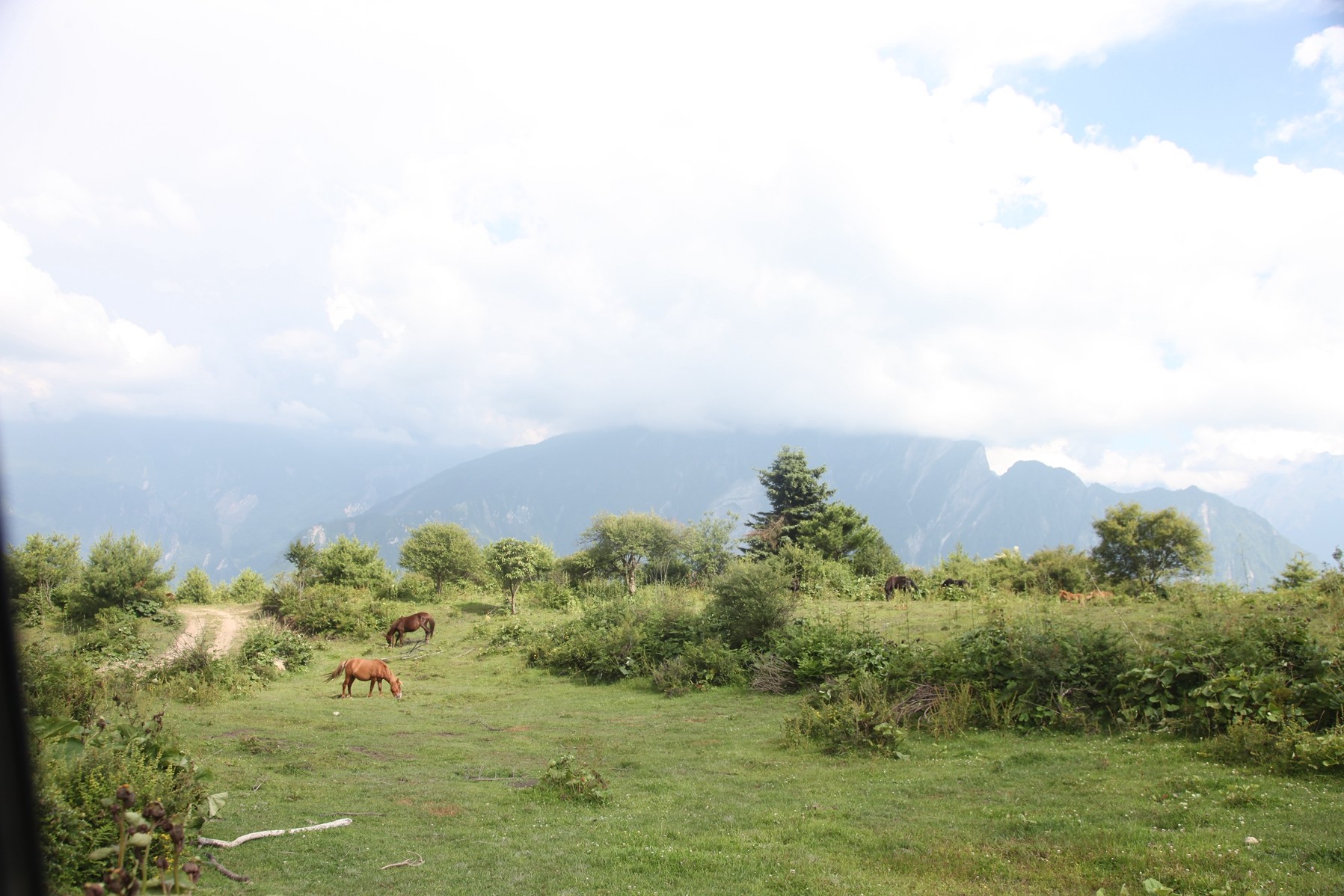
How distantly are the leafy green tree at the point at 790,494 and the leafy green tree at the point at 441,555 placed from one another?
659 inches

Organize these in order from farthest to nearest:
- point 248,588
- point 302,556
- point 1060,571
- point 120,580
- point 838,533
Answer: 1. point 838,533
2. point 302,556
3. point 248,588
4. point 1060,571
5. point 120,580

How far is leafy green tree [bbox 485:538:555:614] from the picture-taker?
31.6 metres

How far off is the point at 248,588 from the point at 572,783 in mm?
36192

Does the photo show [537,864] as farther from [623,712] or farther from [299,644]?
[299,644]

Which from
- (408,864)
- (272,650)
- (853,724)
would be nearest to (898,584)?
(853,724)

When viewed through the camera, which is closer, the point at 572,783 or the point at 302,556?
the point at 572,783

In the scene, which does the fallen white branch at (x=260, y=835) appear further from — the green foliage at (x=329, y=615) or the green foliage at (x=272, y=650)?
the green foliage at (x=329, y=615)

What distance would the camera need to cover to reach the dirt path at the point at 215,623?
20.9 meters

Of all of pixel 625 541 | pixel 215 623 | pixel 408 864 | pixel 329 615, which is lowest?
pixel 215 623

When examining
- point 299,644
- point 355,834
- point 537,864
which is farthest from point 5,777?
point 299,644

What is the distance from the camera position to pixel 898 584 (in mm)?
26422

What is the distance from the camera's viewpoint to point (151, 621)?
2530cm

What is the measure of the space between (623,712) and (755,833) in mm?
9232

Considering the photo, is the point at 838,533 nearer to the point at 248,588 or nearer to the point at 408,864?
the point at 248,588
